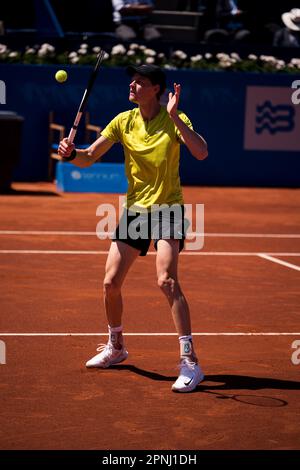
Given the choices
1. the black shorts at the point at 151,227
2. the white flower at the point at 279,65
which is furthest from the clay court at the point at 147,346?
the white flower at the point at 279,65

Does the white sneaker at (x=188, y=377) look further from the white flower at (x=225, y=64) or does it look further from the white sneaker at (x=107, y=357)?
the white flower at (x=225, y=64)

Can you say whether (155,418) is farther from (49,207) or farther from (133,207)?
(49,207)

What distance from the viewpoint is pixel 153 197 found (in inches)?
295

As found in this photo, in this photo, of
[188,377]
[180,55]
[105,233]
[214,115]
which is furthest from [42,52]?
[188,377]

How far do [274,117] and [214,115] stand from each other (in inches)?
46.0

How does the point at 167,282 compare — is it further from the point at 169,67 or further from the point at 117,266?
the point at 169,67

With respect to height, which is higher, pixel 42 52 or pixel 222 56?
pixel 42 52

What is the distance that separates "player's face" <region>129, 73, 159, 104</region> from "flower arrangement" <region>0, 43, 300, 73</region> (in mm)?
14189

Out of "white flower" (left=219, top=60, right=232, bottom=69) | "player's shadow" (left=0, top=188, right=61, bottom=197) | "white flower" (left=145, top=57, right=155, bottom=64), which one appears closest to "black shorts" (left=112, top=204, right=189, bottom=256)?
"player's shadow" (left=0, top=188, right=61, bottom=197)

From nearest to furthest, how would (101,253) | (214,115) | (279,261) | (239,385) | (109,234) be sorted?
1. (239,385)
2. (279,261)
3. (101,253)
4. (109,234)
5. (214,115)

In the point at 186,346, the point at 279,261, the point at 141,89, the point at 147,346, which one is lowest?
the point at 279,261

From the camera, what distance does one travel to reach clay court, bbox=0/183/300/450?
630 centimetres

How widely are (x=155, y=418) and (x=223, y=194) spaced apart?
14.2m

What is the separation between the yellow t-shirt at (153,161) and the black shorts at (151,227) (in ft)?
0.20
